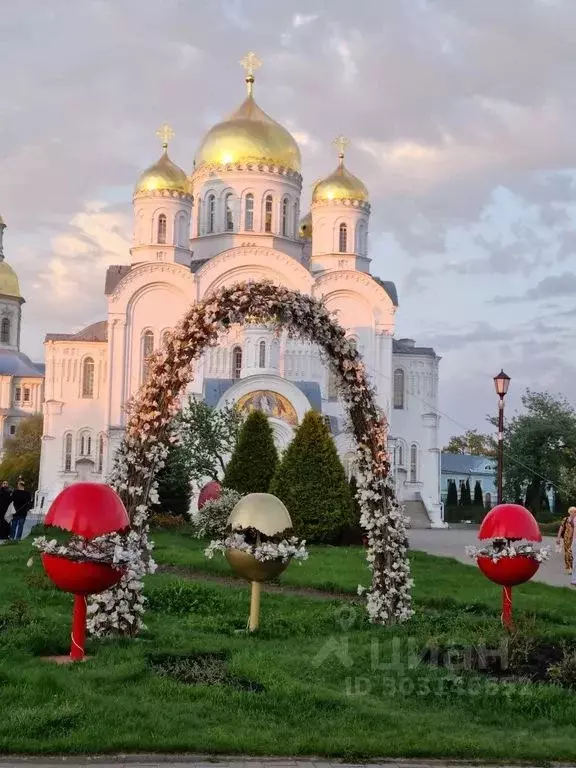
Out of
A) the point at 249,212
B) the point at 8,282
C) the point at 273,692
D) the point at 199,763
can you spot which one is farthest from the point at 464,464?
the point at 199,763

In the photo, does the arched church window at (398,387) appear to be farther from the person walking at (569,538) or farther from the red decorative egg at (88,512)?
the red decorative egg at (88,512)

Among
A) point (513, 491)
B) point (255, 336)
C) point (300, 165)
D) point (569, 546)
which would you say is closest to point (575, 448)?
point (513, 491)

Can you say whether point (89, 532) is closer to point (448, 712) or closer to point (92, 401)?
point (448, 712)

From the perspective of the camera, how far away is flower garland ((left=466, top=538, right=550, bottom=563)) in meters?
10.1

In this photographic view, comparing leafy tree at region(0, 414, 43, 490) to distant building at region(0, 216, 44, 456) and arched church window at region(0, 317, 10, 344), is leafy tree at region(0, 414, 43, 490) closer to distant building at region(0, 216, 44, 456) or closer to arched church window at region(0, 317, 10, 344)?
distant building at region(0, 216, 44, 456)

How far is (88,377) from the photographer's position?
45.0 m

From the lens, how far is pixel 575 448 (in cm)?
3938

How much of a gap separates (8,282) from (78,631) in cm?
6523

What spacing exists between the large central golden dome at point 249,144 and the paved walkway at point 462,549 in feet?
67.5

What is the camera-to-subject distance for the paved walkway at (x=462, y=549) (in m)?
17.2

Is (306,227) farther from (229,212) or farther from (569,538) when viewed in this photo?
(569,538)

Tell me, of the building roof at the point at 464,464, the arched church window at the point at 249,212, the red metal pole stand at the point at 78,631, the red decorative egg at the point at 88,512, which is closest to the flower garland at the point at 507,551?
the red decorative egg at the point at 88,512

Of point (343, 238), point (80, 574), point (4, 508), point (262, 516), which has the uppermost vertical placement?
point (343, 238)

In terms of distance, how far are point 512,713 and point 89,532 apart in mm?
3517
